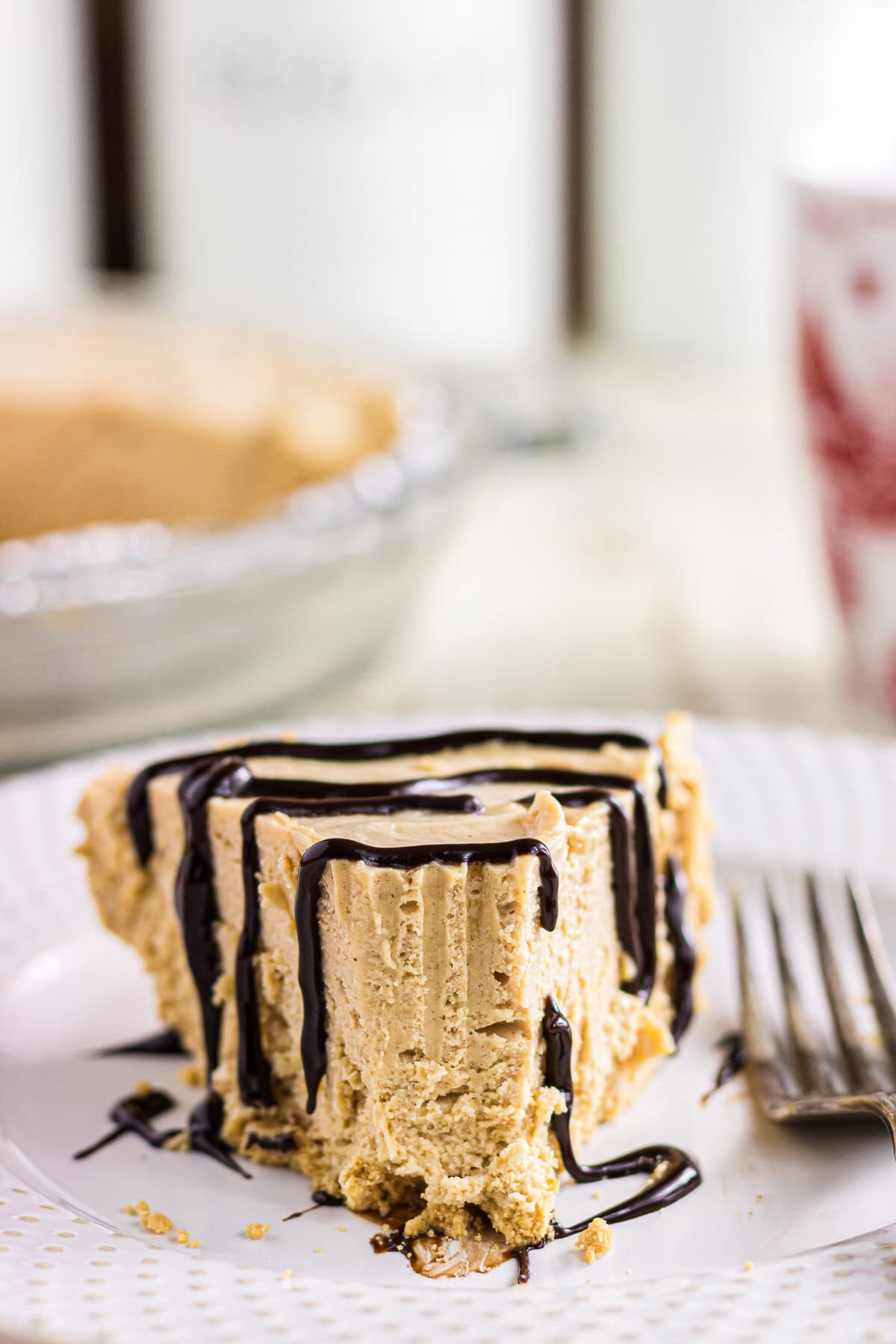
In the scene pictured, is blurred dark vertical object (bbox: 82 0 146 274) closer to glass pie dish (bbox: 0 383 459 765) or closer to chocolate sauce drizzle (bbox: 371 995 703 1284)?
glass pie dish (bbox: 0 383 459 765)

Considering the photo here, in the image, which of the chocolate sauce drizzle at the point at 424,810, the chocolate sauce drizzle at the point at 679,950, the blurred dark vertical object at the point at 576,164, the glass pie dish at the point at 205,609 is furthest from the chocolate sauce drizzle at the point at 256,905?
the blurred dark vertical object at the point at 576,164

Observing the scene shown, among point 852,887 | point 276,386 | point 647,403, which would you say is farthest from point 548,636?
point 647,403

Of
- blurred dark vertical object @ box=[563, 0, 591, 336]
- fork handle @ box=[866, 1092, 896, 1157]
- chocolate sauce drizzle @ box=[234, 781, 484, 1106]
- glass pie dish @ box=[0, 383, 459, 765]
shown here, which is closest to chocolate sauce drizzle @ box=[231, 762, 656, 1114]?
chocolate sauce drizzle @ box=[234, 781, 484, 1106]

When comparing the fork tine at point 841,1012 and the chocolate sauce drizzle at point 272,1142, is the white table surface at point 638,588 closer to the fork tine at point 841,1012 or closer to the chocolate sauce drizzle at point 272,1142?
the fork tine at point 841,1012

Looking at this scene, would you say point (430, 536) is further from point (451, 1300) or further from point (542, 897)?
point (451, 1300)

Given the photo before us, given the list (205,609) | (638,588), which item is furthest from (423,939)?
(638,588)

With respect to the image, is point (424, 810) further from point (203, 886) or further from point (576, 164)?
point (576, 164)
